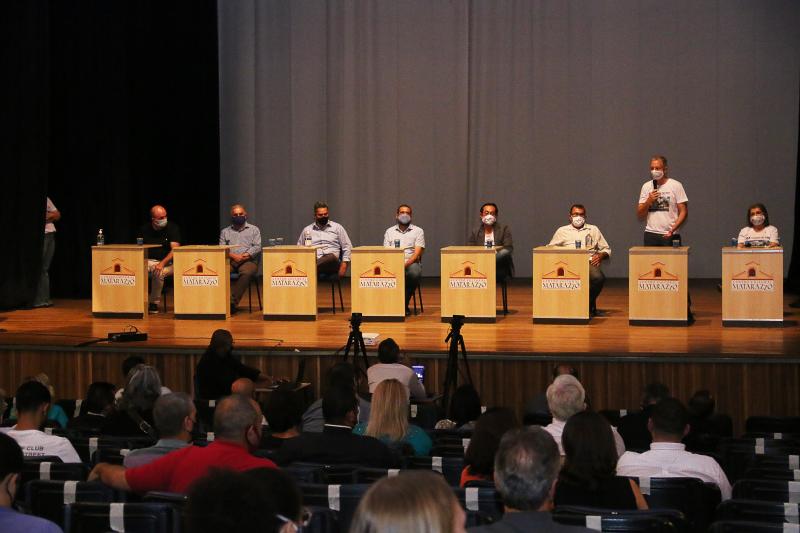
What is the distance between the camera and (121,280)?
36.2 ft

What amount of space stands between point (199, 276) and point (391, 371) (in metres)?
3.82

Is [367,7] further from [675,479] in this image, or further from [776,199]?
[675,479]

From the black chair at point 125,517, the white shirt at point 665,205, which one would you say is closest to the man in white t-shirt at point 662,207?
the white shirt at point 665,205

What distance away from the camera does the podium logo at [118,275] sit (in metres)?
11.0

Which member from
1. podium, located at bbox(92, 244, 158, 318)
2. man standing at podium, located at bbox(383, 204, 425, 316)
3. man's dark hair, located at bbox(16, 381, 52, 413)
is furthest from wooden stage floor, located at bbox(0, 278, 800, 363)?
man's dark hair, located at bbox(16, 381, 52, 413)

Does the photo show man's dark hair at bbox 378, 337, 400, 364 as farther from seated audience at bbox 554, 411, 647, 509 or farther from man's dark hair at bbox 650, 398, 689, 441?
seated audience at bbox 554, 411, 647, 509

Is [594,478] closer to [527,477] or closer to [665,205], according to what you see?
[527,477]

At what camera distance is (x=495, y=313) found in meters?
10.5

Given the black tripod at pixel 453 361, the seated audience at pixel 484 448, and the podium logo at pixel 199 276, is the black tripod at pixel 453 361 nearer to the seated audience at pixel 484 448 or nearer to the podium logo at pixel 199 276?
the podium logo at pixel 199 276

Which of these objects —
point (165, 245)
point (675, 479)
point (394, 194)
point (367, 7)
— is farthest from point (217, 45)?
point (675, 479)

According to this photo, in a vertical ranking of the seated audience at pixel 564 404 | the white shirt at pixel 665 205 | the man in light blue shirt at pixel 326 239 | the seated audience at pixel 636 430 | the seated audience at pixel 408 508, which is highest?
the white shirt at pixel 665 205

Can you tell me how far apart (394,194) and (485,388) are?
23.4 ft

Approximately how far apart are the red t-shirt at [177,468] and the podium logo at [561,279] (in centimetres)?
650

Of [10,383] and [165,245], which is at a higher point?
[165,245]
